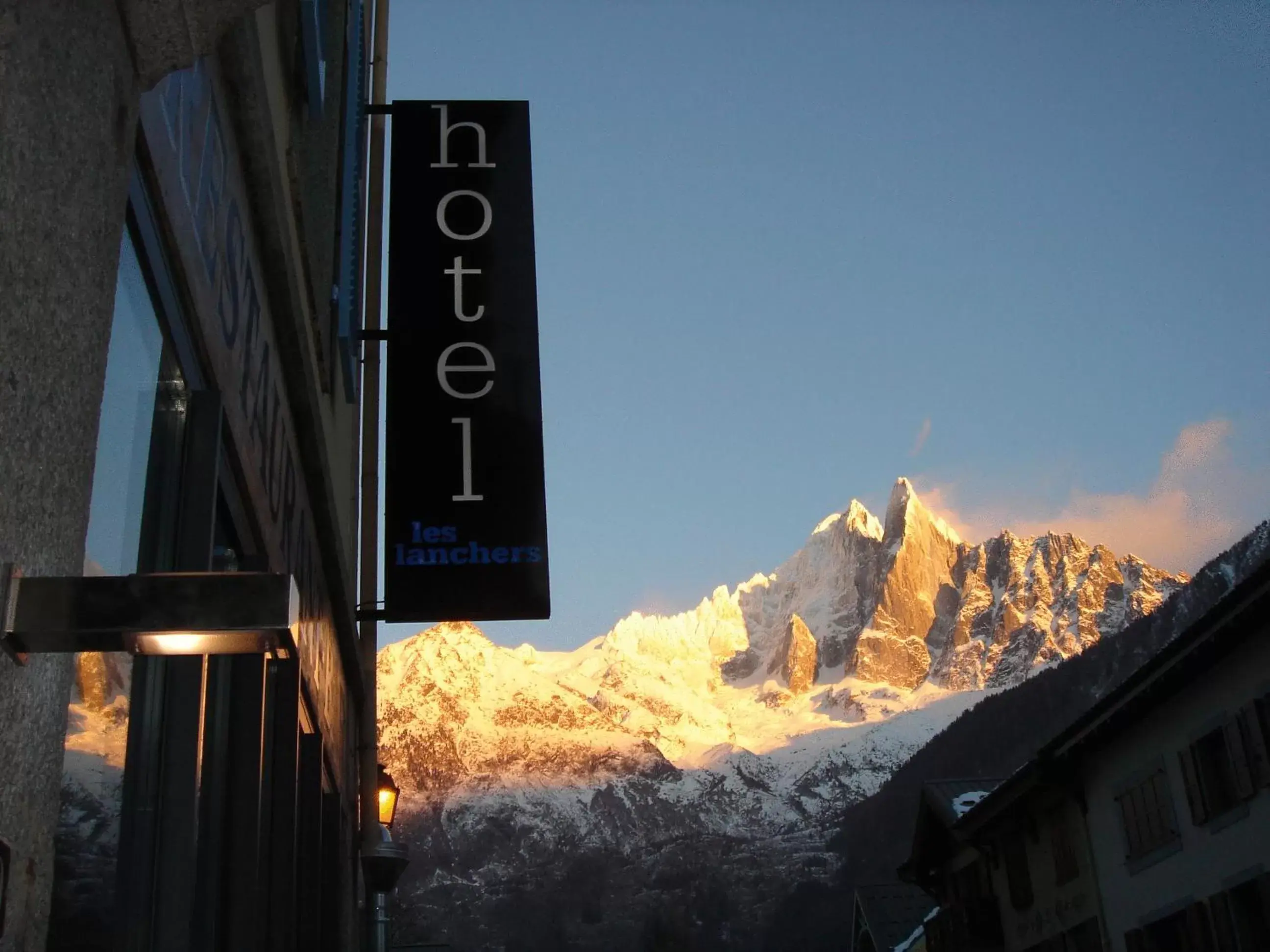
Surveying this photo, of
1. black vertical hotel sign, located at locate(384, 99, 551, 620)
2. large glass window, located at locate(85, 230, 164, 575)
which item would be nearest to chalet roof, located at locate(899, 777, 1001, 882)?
black vertical hotel sign, located at locate(384, 99, 551, 620)

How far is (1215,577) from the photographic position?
140m

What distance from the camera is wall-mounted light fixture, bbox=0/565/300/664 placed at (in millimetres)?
2279

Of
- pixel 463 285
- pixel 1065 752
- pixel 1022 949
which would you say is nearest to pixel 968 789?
pixel 1022 949

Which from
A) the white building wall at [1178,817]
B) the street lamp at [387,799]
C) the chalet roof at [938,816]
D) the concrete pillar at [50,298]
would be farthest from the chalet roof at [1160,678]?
the concrete pillar at [50,298]

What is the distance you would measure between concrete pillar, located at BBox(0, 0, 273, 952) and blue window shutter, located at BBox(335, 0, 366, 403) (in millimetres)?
5536

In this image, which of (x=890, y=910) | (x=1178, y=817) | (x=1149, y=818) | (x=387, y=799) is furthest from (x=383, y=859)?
(x=890, y=910)

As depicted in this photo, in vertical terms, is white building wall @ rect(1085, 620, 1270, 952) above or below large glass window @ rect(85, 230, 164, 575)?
above

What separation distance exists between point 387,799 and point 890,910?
32113mm

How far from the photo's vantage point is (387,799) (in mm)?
12328

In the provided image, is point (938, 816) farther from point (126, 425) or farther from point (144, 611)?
point (144, 611)

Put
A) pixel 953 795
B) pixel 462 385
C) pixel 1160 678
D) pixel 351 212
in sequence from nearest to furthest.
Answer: pixel 351 212, pixel 462 385, pixel 1160 678, pixel 953 795

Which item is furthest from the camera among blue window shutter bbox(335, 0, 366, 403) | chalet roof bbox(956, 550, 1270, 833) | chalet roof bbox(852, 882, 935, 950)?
chalet roof bbox(852, 882, 935, 950)

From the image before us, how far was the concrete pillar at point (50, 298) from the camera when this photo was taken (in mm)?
2246

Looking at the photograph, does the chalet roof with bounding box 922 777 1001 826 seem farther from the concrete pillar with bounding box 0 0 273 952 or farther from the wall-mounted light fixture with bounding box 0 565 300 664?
the wall-mounted light fixture with bounding box 0 565 300 664
